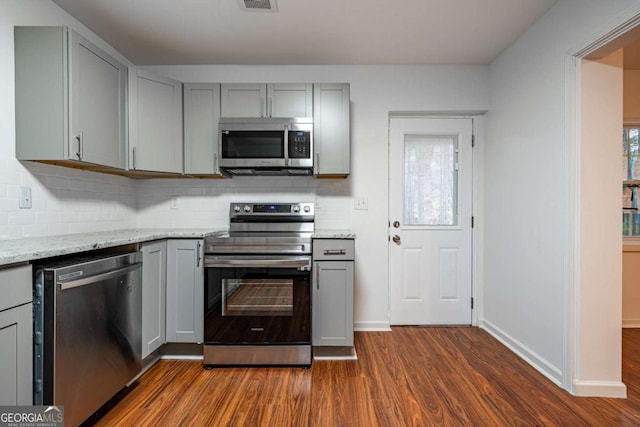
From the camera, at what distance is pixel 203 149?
2590 millimetres

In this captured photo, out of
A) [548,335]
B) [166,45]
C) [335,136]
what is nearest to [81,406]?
[335,136]

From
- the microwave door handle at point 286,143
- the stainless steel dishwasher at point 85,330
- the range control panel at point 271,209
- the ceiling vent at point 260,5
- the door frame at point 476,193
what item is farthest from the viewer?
the door frame at point 476,193

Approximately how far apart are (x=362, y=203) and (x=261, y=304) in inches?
52.6

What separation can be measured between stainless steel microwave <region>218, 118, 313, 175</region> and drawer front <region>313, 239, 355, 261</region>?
0.68 metres

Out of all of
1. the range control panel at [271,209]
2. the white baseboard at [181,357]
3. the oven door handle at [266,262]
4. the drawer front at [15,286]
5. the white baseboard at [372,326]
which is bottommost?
the white baseboard at [181,357]

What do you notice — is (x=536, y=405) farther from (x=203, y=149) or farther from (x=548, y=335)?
(x=203, y=149)

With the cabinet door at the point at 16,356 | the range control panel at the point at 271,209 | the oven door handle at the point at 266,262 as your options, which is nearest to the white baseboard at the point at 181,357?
the oven door handle at the point at 266,262

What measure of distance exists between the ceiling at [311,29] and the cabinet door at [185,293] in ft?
5.42

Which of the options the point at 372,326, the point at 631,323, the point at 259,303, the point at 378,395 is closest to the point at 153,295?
the point at 259,303

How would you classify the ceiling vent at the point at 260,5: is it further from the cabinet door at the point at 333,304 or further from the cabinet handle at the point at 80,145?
the cabinet door at the point at 333,304

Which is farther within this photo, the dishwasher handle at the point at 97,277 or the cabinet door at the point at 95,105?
the cabinet door at the point at 95,105

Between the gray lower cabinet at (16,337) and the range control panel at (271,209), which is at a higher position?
the range control panel at (271,209)

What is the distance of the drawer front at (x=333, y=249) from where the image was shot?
225cm

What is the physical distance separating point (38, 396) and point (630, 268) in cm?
450
